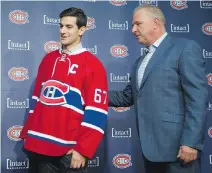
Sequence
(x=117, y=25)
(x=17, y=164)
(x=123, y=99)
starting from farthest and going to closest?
(x=117, y=25), (x=17, y=164), (x=123, y=99)

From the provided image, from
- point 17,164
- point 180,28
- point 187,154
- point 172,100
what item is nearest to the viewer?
point 187,154

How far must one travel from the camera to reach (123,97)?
212cm

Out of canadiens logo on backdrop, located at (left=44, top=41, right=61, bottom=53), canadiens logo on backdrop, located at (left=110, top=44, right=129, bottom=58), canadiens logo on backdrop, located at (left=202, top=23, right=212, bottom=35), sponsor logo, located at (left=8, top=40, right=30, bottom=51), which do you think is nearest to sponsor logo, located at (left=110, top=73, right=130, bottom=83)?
canadiens logo on backdrop, located at (left=110, top=44, right=129, bottom=58)

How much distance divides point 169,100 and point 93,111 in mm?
391

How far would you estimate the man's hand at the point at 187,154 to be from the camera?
1600 mm

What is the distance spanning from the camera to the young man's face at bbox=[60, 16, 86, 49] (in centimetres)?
178

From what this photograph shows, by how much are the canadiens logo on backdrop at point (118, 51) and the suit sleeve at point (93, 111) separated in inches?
41.5

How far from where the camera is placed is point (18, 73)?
265 cm

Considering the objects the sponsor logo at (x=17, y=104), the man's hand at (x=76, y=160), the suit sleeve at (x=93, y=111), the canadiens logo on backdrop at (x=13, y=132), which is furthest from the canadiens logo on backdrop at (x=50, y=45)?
the man's hand at (x=76, y=160)

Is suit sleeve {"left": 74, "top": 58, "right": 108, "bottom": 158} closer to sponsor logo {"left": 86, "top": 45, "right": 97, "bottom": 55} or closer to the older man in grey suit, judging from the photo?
the older man in grey suit

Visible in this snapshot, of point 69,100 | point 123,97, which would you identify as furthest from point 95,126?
point 123,97

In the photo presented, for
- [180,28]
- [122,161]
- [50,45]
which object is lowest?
[122,161]

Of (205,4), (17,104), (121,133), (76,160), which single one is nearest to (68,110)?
(76,160)

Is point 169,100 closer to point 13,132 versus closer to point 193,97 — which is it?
point 193,97
